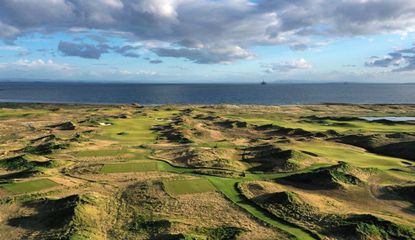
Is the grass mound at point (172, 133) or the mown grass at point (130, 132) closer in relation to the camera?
the grass mound at point (172, 133)

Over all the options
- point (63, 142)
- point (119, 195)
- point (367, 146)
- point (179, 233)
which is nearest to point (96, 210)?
point (119, 195)

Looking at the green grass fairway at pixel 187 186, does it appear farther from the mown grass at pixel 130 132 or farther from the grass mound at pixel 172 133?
the grass mound at pixel 172 133

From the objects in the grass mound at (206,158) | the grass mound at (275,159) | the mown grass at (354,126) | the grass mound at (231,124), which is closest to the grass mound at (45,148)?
the grass mound at (206,158)

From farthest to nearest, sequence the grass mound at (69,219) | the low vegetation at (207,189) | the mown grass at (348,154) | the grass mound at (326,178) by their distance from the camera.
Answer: the mown grass at (348,154), the grass mound at (326,178), the low vegetation at (207,189), the grass mound at (69,219)

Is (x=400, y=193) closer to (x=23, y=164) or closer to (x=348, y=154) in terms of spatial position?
(x=348, y=154)

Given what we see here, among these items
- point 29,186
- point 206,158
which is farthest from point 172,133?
point 29,186

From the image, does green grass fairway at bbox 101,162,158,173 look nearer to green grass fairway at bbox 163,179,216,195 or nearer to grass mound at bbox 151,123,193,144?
green grass fairway at bbox 163,179,216,195

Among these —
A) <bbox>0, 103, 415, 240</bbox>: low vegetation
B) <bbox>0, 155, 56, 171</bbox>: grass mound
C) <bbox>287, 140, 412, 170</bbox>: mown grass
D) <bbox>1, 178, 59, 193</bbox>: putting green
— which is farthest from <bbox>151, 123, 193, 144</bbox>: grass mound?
<bbox>1, 178, 59, 193</bbox>: putting green
